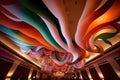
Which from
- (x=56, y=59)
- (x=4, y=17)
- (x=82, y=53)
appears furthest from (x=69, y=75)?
(x=4, y=17)

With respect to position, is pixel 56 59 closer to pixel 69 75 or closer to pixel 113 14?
pixel 113 14

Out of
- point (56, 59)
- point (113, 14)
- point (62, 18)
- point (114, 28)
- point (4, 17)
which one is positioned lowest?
point (62, 18)

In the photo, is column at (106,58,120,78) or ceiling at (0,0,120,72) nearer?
ceiling at (0,0,120,72)

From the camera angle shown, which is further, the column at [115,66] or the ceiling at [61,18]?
the column at [115,66]

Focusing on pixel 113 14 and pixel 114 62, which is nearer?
pixel 113 14

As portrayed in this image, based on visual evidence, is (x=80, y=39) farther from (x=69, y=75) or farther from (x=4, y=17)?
(x=69, y=75)

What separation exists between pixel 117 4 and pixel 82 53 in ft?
8.85

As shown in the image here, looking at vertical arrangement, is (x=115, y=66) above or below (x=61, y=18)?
above

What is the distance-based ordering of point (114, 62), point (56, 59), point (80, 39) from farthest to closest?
point (56, 59) < point (114, 62) < point (80, 39)

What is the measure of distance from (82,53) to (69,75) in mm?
12407

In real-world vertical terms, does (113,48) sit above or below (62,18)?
above

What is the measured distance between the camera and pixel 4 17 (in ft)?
9.75

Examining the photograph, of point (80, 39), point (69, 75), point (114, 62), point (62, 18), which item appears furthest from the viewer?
point (69, 75)

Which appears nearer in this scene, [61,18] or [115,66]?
[61,18]
